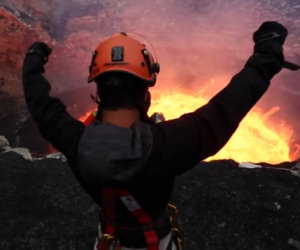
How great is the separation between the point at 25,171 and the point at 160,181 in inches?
198

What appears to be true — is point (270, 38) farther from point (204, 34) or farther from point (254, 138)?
point (204, 34)

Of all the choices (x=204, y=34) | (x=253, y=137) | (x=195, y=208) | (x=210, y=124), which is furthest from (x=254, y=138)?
(x=210, y=124)

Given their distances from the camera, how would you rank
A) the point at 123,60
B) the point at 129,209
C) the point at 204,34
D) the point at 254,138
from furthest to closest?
the point at 204,34 < the point at 254,138 < the point at 129,209 < the point at 123,60

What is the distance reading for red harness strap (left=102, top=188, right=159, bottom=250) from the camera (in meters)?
2.18

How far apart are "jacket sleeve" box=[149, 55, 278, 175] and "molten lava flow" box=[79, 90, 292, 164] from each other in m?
6.77

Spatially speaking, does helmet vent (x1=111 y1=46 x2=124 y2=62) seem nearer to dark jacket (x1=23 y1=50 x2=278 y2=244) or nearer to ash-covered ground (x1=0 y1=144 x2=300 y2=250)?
dark jacket (x1=23 y1=50 x2=278 y2=244)

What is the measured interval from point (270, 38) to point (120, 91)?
99 cm

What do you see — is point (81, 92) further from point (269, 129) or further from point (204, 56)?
point (269, 129)

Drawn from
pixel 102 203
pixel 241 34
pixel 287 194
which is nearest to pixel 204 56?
pixel 241 34

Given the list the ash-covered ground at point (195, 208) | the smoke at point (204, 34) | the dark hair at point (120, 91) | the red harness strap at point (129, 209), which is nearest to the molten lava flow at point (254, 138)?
the smoke at point (204, 34)

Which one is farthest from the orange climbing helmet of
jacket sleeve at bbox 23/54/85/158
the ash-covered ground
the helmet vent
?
the ash-covered ground

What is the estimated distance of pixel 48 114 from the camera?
87.8 inches

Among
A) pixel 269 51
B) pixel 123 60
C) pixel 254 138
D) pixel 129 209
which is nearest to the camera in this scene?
pixel 269 51

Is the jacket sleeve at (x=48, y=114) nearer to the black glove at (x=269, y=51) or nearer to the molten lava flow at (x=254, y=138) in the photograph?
the black glove at (x=269, y=51)
